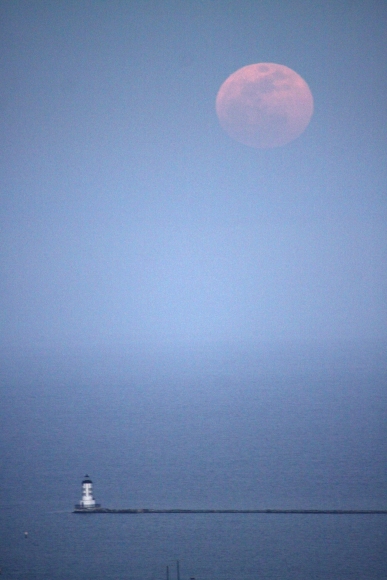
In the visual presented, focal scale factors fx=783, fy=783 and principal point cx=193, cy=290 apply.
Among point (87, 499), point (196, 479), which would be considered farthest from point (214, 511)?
point (196, 479)

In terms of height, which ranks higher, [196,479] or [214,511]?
[196,479]

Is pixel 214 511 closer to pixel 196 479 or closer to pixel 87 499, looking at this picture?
pixel 87 499

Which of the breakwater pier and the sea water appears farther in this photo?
the breakwater pier

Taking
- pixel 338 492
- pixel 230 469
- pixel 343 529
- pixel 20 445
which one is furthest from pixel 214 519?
pixel 20 445

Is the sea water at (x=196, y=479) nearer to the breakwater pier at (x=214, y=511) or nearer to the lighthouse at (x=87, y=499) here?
the breakwater pier at (x=214, y=511)

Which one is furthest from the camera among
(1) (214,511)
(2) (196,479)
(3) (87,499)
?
(2) (196,479)

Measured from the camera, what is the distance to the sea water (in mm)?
17109

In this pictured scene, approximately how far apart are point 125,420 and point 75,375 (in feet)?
97.0

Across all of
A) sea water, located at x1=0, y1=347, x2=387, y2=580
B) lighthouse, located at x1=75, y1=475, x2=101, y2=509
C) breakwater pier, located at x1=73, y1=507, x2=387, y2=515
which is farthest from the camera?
lighthouse, located at x1=75, y1=475, x2=101, y2=509

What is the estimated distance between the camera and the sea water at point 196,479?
17109mm

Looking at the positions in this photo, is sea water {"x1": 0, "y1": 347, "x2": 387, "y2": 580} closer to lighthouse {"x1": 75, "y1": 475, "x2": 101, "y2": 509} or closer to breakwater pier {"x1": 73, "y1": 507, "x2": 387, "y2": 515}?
breakwater pier {"x1": 73, "y1": 507, "x2": 387, "y2": 515}

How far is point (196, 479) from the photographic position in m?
24.8

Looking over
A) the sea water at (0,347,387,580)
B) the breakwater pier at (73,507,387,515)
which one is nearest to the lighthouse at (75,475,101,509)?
the breakwater pier at (73,507,387,515)

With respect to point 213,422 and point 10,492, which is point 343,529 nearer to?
point 10,492
